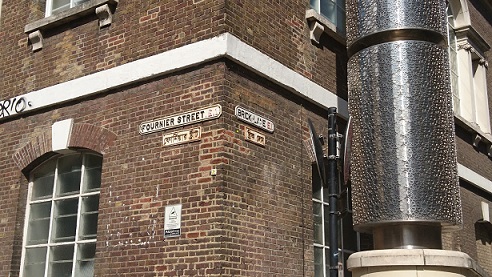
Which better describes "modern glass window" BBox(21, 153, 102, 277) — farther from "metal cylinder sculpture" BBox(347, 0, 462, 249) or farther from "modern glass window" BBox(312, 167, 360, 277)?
"metal cylinder sculpture" BBox(347, 0, 462, 249)

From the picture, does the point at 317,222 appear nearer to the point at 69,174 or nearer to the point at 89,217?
the point at 89,217

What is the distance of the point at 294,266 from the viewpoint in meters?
7.99

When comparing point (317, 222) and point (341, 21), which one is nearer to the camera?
point (317, 222)

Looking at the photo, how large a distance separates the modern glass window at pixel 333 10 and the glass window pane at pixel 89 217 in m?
4.46

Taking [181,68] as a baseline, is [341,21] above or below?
above

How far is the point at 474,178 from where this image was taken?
514 inches

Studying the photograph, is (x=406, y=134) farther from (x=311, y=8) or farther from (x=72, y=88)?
(x=72, y=88)

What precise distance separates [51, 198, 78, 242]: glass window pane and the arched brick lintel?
0.76 meters

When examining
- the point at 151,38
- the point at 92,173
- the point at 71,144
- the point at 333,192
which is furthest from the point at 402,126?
the point at 71,144

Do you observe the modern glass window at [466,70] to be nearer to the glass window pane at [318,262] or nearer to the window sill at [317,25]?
the window sill at [317,25]

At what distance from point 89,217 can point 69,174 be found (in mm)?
887

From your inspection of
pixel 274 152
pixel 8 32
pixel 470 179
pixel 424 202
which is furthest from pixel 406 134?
pixel 8 32

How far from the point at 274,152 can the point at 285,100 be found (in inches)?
33.6

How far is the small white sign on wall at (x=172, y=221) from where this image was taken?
7.36 metres
